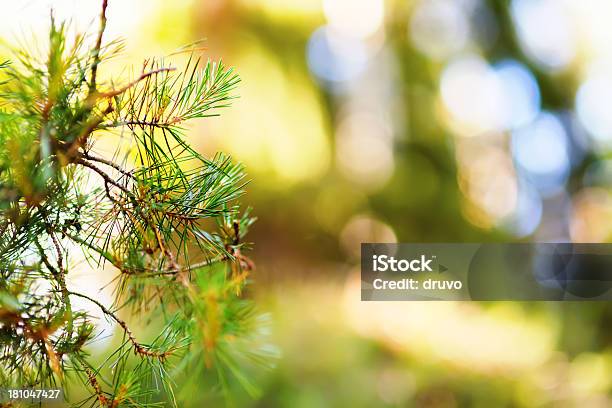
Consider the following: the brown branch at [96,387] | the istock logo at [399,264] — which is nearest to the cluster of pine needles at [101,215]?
the brown branch at [96,387]

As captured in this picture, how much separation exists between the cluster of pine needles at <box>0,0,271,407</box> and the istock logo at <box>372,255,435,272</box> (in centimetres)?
141

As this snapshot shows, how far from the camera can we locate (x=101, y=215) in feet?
1.27

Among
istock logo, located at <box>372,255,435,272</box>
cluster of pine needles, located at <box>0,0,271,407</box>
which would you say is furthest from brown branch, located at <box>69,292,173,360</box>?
istock logo, located at <box>372,255,435,272</box>

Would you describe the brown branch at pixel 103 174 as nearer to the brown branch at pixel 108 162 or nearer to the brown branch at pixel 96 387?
the brown branch at pixel 108 162

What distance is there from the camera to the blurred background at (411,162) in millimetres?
1923

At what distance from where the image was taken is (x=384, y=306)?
6.94 feet

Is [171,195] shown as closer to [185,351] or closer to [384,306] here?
[185,351]

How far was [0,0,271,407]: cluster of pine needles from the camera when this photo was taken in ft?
1.00

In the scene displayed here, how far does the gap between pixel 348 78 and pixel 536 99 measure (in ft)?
2.55

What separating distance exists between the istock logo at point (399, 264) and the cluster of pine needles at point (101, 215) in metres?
1.41
